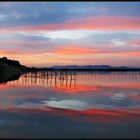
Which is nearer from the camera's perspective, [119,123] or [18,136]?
[18,136]

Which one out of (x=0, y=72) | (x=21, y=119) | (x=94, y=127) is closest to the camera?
(x=94, y=127)

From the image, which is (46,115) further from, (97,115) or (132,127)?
(132,127)

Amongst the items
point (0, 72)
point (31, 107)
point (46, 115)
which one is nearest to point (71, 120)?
point (46, 115)

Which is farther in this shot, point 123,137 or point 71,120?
point 71,120

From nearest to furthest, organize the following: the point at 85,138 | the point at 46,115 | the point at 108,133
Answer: the point at 85,138, the point at 108,133, the point at 46,115

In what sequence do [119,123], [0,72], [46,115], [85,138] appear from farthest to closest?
[0,72] → [46,115] → [119,123] → [85,138]

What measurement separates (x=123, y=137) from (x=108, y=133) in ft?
2.57

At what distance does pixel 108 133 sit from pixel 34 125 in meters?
3.84

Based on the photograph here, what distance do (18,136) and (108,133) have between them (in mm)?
3906

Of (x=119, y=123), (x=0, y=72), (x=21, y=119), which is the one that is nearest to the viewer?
(x=119, y=123)

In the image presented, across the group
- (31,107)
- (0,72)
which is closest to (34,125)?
(31,107)

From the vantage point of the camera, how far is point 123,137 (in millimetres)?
13125

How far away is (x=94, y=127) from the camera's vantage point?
49.0 ft

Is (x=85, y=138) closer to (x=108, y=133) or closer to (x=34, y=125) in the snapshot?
(x=108, y=133)
